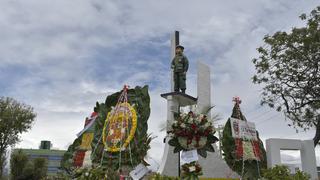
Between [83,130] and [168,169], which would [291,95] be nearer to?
[168,169]

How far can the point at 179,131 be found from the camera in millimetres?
8867

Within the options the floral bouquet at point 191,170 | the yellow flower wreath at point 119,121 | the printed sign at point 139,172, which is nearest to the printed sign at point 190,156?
the floral bouquet at point 191,170

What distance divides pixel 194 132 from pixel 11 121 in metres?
19.4

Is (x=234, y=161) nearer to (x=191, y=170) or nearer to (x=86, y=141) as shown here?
(x=191, y=170)

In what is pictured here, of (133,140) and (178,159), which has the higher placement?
(133,140)

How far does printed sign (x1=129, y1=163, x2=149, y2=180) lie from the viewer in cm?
924

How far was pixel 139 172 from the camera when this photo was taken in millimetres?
9352

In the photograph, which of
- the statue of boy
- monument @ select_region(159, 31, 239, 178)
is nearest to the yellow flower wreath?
monument @ select_region(159, 31, 239, 178)

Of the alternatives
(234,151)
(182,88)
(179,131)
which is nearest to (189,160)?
(179,131)

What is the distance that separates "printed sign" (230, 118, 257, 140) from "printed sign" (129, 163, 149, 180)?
394 cm

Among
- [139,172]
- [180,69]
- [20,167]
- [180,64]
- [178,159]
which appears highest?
[180,64]

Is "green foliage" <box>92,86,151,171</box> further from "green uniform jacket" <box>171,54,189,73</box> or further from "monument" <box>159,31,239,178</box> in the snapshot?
"green uniform jacket" <box>171,54,189,73</box>

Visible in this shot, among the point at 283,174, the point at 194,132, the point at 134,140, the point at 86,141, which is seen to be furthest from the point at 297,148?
the point at 86,141

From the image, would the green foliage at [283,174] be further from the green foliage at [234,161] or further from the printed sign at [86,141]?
the printed sign at [86,141]
